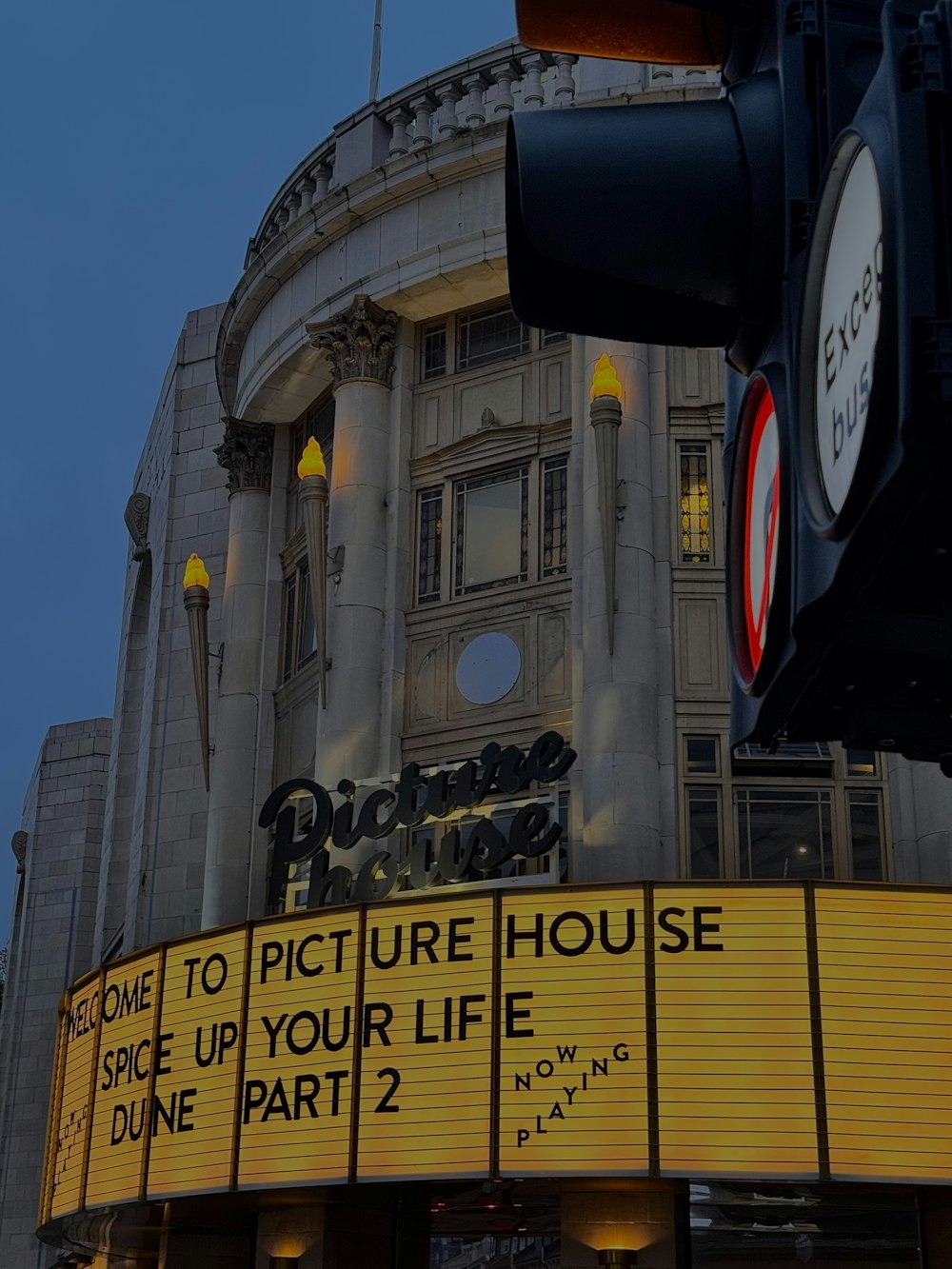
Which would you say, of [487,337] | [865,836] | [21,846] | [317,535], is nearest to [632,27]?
[865,836]

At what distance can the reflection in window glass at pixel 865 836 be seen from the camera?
67.9ft

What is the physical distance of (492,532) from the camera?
23.8 metres

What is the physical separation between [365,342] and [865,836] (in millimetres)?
10007

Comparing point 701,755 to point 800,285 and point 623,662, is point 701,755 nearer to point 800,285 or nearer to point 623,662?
point 623,662

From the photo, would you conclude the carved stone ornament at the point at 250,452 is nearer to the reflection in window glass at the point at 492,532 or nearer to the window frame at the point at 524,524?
the window frame at the point at 524,524

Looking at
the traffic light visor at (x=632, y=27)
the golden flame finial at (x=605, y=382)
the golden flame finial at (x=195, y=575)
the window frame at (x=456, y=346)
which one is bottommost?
the traffic light visor at (x=632, y=27)

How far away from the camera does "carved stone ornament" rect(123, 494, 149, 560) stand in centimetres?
3859

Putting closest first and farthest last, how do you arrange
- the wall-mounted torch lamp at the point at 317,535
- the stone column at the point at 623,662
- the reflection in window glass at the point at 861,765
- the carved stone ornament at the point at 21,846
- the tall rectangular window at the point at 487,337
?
the stone column at the point at 623,662 → the reflection in window glass at the point at 861,765 → the wall-mounted torch lamp at the point at 317,535 → the tall rectangular window at the point at 487,337 → the carved stone ornament at the point at 21,846

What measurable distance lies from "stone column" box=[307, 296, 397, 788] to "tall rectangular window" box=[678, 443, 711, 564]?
431 cm

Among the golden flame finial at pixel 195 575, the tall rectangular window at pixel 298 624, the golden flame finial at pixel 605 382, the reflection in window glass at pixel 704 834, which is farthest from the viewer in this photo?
the golden flame finial at pixel 195 575

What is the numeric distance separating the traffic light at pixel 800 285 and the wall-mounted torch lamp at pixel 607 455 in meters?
17.9

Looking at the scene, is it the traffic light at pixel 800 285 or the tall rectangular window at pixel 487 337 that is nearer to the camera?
the traffic light at pixel 800 285

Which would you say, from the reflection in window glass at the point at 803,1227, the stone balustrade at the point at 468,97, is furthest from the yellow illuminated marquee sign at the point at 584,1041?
the stone balustrade at the point at 468,97

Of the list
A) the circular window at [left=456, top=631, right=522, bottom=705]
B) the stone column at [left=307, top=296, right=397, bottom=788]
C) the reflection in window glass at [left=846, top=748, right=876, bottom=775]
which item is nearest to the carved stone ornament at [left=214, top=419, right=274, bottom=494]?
the stone column at [left=307, top=296, right=397, bottom=788]
